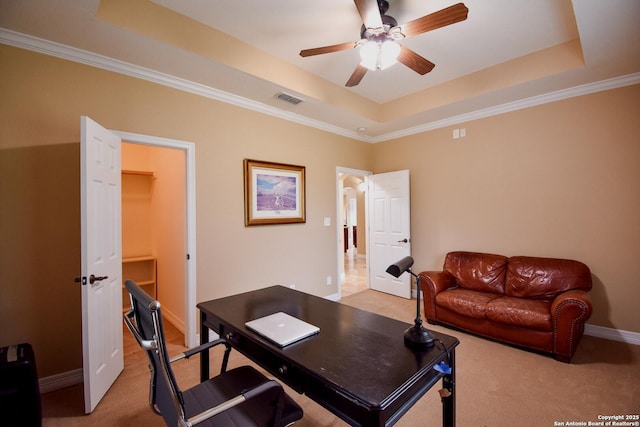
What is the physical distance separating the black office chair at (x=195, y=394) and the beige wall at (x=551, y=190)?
3.45m

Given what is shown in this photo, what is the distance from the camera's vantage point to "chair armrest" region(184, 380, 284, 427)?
933mm

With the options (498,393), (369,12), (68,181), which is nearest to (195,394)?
(68,181)

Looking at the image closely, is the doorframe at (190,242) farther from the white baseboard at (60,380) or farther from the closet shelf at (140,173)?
the closet shelf at (140,173)

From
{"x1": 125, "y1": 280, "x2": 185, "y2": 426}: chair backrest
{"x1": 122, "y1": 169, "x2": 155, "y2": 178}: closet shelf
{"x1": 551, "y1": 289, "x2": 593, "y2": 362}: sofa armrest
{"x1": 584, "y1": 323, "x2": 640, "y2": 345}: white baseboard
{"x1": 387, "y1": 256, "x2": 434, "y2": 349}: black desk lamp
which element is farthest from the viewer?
{"x1": 122, "y1": 169, "x2": 155, "y2": 178}: closet shelf

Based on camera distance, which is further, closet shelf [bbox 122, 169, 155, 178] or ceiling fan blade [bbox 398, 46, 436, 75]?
closet shelf [bbox 122, 169, 155, 178]

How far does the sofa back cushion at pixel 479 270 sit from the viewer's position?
3.28 meters

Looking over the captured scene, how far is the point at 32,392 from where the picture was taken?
1.61 meters

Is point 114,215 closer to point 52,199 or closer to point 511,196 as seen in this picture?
point 52,199

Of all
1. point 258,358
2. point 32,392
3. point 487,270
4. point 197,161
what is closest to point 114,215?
point 197,161

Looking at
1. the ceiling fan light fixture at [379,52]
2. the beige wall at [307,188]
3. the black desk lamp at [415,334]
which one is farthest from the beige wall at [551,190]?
the black desk lamp at [415,334]

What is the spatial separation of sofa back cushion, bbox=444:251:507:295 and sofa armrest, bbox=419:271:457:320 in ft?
0.65

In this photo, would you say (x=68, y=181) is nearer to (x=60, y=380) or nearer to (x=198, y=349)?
(x=60, y=380)

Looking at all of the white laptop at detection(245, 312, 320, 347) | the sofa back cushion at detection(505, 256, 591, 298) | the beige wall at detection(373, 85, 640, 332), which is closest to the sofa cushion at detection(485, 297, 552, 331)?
the sofa back cushion at detection(505, 256, 591, 298)

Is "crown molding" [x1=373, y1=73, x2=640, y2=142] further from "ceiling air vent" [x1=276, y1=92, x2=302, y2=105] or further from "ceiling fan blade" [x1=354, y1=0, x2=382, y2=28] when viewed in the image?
"ceiling fan blade" [x1=354, y1=0, x2=382, y2=28]
